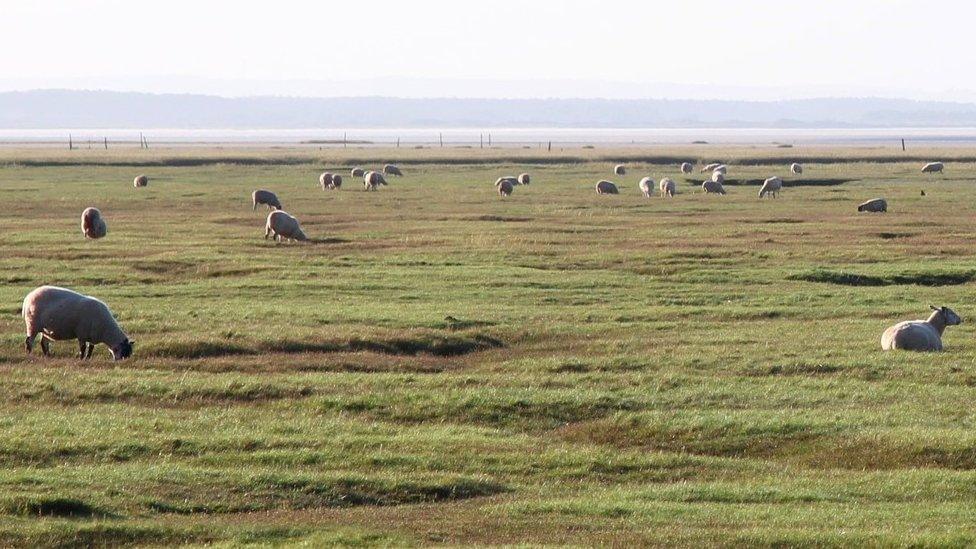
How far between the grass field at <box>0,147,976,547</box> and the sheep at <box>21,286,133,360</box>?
0.53 m

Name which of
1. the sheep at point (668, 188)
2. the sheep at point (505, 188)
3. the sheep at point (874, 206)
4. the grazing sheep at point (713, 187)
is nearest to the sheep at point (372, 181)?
the sheep at point (505, 188)

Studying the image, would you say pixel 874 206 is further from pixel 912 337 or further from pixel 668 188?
pixel 912 337

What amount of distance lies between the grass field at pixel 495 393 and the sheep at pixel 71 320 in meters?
0.53

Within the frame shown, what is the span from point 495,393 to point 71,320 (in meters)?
7.29

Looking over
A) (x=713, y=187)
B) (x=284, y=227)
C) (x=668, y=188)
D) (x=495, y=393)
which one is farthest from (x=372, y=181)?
(x=495, y=393)

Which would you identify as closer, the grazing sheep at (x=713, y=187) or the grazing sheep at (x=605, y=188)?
the grazing sheep at (x=605, y=188)

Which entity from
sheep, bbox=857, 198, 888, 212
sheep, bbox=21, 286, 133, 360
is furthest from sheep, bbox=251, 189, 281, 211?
sheep, bbox=21, 286, 133, 360

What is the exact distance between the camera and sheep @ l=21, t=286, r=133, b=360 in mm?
23672

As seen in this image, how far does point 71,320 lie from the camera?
23.8m

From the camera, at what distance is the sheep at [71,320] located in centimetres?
2367

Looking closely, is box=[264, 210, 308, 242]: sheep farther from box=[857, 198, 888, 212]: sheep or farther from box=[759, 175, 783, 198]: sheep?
box=[759, 175, 783, 198]: sheep

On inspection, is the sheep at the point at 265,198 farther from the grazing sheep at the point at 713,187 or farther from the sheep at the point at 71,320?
the sheep at the point at 71,320

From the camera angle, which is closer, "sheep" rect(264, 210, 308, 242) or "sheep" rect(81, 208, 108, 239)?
"sheep" rect(264, 210, 308, 242)

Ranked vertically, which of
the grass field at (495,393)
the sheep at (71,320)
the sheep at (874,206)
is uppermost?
the sheep at (71,320)
